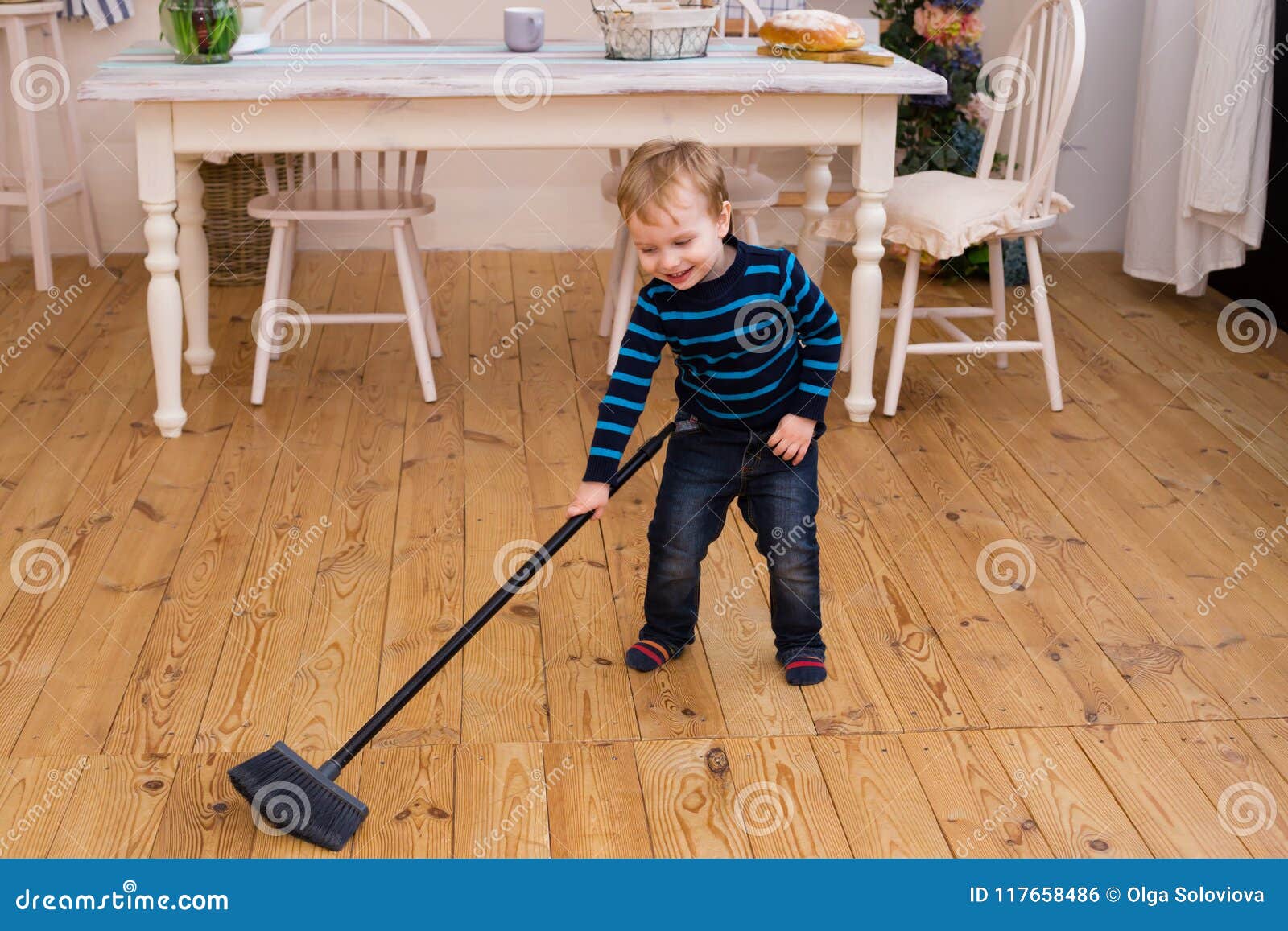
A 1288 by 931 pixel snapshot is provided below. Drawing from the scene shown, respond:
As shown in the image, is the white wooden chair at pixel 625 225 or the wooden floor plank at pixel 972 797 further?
the white wooden chair at pixel 625 225

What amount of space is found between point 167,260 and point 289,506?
0.56m

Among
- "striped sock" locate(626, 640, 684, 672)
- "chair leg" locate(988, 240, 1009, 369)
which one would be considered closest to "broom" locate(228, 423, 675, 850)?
"striped sock" locate(626, 640, 684, 672)

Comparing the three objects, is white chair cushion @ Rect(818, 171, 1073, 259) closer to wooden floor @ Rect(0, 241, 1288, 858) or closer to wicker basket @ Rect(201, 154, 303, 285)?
wooden floor @ Rect(0, 241, 1288, 858)

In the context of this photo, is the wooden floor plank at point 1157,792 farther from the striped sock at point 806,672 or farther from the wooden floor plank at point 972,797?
the striped sock at point 806,672

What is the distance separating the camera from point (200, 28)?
2.51m

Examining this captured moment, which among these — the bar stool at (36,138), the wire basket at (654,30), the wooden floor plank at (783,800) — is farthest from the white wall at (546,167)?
→ the wooden floor plank at (783,800)

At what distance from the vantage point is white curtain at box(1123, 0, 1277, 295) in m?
3.20

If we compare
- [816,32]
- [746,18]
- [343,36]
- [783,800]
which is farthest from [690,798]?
[343,36]

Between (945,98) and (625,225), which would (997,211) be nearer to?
(625,225)

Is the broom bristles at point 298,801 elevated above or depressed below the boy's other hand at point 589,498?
below

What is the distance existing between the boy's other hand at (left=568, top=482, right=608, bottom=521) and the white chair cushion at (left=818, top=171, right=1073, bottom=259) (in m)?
1.18

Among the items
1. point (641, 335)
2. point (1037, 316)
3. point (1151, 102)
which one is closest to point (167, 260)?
point (641, 335)

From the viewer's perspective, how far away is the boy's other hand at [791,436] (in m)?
1.66
